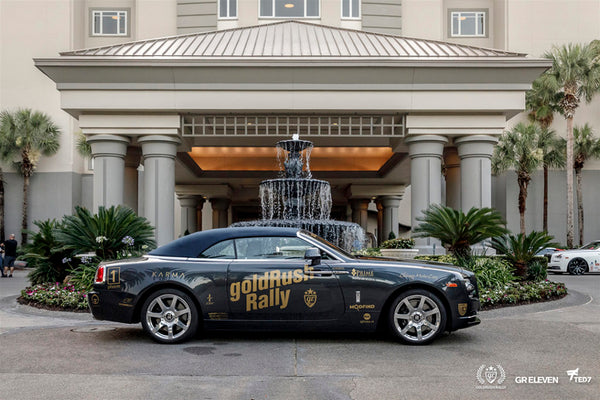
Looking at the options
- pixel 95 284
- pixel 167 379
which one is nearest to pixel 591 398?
pixel 167 379

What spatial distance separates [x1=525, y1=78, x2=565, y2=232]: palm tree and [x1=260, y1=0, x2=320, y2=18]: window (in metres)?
12.9

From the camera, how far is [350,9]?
32719mm

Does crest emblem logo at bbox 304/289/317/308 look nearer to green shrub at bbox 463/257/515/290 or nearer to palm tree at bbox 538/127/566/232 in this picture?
green shrub at bbox 463/257/515/290

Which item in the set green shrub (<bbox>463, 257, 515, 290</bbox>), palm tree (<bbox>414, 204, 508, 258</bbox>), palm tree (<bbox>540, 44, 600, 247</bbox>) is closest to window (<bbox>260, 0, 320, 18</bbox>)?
palm tree (<bbox>540, 44, 600, 247</bbox>)

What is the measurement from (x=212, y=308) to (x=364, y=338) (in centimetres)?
198

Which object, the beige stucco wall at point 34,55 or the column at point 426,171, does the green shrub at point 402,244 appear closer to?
the column at point 426,171

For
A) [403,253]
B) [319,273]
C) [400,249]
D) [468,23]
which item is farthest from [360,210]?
[319,273]

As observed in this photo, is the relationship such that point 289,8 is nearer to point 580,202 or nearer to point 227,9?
point 227,9

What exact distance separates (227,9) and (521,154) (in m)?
18.5

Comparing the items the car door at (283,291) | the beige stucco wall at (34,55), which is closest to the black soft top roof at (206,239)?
the car door at (283,291)

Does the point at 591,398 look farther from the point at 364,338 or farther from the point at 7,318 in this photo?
the point at 7,318

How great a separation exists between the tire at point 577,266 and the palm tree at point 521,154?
8.12 m

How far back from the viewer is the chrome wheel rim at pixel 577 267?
21.2 metres

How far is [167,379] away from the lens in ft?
17.0
